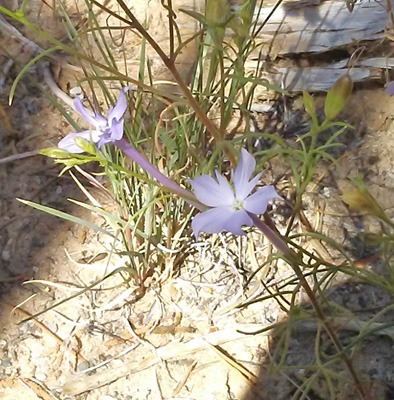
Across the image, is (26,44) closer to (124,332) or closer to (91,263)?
(91,263)

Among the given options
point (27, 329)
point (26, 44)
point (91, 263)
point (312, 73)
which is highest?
point (26, 44)

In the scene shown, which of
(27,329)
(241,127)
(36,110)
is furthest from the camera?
(36,110)

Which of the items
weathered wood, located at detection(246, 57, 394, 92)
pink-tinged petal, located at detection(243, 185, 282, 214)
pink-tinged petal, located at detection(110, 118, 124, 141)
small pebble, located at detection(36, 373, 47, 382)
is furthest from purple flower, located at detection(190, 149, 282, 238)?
weathered wood, located at detection(246, 57, 394, 92)

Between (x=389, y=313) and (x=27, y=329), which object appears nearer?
(x=389, y=313)

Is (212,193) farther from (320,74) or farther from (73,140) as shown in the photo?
(320,74)

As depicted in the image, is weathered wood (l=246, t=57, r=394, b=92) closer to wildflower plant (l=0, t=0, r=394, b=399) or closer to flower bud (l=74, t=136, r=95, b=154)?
wildflower plant (l=0, t=0, r=394, b=399)

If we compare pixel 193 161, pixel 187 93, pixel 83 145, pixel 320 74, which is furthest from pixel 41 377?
pixel 320 74

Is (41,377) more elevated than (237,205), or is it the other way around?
(237,205)

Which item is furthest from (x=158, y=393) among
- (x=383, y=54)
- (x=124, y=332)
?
(x=383, y=54)
